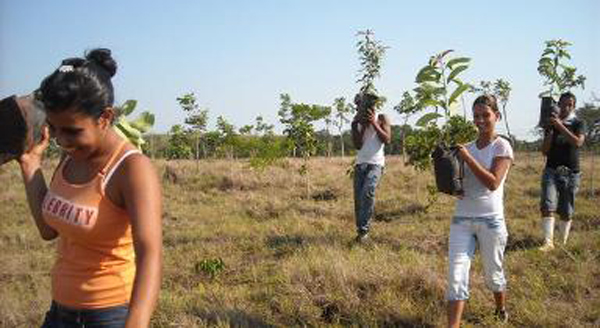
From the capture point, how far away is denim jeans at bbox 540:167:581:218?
674 centimetres

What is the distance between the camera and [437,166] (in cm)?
408

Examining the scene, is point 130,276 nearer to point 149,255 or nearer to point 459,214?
point 149,255

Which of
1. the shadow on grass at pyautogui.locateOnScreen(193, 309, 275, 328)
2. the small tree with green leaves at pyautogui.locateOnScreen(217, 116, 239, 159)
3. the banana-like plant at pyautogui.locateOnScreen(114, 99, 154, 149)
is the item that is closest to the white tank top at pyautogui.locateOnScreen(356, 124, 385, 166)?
the shadow on grass at pyautogui.locateOnScreen(193, 309, 275, 328)

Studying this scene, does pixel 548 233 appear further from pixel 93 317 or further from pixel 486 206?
pixel 93 317

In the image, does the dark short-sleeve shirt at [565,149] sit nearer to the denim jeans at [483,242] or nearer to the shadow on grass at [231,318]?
the denim jeans at [483,242]

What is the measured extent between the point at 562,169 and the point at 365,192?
7.36 ft

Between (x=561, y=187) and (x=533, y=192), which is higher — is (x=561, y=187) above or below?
above

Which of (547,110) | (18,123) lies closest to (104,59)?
(18,123)

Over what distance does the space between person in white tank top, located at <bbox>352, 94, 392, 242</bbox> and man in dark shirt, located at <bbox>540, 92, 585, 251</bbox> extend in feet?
6.07

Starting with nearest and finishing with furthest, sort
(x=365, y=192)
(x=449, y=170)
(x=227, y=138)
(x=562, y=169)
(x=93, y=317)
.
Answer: (x=93, y=317)
(x=449, y=170)
(x=562, y=169)
(x=365, y=192)
(x=227, y=138)

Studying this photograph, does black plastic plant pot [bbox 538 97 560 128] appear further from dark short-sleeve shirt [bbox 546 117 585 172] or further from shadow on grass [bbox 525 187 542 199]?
shadow on grass [bbox 525 187 542 199]

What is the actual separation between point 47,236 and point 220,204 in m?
9.28

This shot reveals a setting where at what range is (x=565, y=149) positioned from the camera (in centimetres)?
665

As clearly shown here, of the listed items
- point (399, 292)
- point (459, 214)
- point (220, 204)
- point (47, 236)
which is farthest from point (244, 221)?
point (47, 236)
